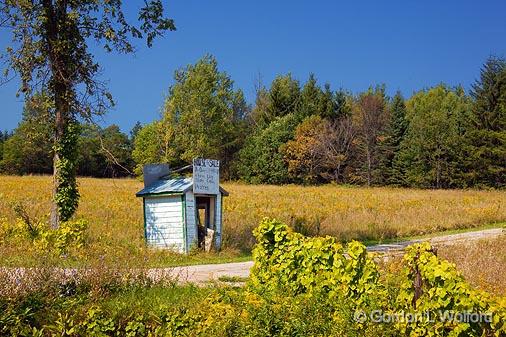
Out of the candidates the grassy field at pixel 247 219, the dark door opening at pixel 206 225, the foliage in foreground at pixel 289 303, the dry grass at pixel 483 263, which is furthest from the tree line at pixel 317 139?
the foliage in foreground at pixel 289 303

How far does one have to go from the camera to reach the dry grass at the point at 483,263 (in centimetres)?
987

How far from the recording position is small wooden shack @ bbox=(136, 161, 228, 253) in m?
17.7

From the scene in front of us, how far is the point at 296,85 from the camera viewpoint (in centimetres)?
7688

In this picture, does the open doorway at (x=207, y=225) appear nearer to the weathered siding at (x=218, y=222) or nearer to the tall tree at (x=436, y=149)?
the weathered siding at (x=218, y=222)

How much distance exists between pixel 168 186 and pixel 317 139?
160 feet

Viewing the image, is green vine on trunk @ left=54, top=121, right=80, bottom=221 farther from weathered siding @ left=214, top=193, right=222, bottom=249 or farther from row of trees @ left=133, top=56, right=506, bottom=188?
row of trees @ left=133, top=56, right=506, bottom=188

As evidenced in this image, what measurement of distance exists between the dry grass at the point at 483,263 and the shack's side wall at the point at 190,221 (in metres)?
7.55

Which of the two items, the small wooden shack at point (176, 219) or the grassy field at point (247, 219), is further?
the small wooden shack at point (176, 219)

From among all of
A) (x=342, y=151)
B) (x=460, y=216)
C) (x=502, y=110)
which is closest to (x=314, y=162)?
(x=342, y=151)

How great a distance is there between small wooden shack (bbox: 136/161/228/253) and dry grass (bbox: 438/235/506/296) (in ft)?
24.5

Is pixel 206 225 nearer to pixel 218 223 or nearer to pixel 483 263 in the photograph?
pixel 218 223

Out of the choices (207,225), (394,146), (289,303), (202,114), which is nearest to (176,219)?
(207,225)

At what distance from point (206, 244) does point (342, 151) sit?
5318cm

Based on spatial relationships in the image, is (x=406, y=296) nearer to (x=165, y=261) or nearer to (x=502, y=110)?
(x=165, y=261)
